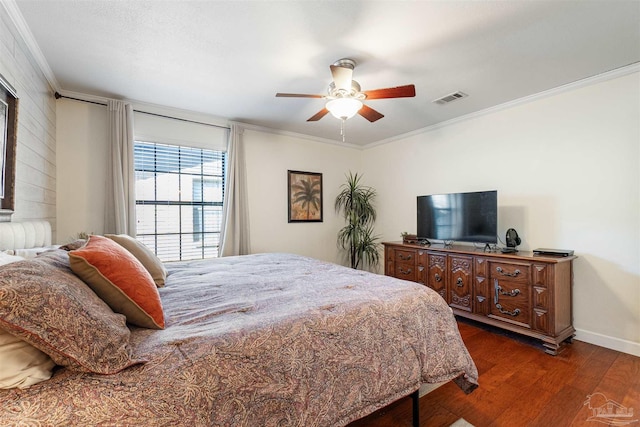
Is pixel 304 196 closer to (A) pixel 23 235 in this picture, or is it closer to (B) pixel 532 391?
(A) pixel 23 235

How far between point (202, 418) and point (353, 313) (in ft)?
2.49

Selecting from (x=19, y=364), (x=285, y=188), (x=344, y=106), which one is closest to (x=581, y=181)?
(x=344, y=106)

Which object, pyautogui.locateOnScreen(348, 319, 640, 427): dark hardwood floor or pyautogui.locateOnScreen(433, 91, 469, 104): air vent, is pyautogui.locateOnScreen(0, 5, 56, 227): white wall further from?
pyautogui.locateOnScreen(433, 91, 469, 104): air vent

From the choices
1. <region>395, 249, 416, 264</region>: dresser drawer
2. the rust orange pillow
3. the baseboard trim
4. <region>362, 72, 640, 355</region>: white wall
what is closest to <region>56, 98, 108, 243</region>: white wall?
the rust orange pillow

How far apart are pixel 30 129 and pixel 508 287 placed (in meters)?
4.43

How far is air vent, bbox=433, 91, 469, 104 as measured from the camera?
3.03m

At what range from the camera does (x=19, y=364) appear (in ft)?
2.57

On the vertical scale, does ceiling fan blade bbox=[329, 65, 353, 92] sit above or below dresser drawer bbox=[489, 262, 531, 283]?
above

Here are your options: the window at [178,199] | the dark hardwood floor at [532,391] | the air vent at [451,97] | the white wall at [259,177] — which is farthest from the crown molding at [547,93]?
the window at [178,199]

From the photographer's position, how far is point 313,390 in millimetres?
1145

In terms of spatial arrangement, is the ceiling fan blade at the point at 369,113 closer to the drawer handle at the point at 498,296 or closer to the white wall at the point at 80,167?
the drawer handle at the point at 498,296

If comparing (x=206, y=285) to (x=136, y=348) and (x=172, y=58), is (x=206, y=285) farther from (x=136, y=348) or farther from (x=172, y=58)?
(x=172, y=58)

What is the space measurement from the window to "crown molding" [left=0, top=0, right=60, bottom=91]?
3.22 ft

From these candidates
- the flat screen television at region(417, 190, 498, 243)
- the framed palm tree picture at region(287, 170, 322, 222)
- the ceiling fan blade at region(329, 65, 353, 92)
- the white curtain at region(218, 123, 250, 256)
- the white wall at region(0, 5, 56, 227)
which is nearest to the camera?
the white wall at region(0, 5, 56, 227)
